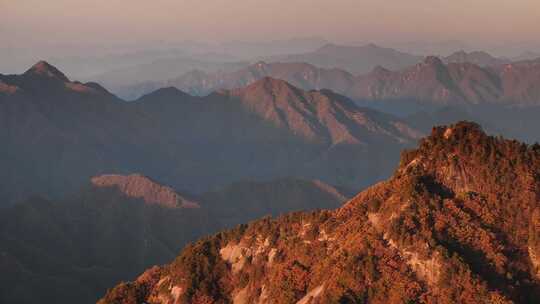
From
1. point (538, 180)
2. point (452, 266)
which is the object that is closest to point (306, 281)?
point (452, 266)

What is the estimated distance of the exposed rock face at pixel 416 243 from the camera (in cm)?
5303

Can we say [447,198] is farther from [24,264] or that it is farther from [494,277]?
[24,264]

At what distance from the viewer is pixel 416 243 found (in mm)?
55125

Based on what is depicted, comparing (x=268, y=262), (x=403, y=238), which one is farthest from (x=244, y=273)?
(x=403, y=238)

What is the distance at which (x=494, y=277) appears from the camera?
176ft

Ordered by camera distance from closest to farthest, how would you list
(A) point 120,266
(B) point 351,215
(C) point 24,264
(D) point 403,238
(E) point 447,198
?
(D) point 403,238 → (E) point 447,198 → (B) point 351,215 → (C) point 24,264 → (A) point 120,266

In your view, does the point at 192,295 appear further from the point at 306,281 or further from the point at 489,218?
the point at 489,218

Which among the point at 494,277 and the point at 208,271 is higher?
the point at 494,277

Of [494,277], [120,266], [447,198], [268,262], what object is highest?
[447,198]

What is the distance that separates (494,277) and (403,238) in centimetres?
825

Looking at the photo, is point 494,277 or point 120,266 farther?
point 120,266

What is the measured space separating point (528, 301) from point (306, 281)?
20.1m

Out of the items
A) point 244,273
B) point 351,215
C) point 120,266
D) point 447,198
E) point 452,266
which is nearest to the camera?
point 452,266

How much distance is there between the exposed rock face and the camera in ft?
174
